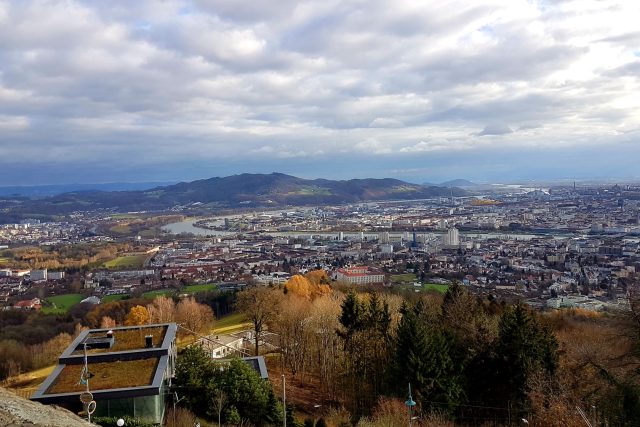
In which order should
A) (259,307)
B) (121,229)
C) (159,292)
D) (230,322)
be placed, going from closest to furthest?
(259,307) → (230,322) → (159,292) → (121,229)

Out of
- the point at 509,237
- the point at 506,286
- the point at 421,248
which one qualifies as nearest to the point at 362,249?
the point at 421,248

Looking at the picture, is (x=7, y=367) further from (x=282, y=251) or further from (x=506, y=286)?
(x=282, y=251)

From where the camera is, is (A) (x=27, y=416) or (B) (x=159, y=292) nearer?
(A) (x=27, y=416)

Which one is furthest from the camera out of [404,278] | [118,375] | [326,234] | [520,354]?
[326,234]

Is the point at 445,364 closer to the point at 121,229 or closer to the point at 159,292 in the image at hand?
the point at 159,292

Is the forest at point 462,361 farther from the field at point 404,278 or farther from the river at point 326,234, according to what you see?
the river at point 326,234

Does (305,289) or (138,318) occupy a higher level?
(305,289)

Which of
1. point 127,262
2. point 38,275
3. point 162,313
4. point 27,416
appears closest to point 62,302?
point 38,275
